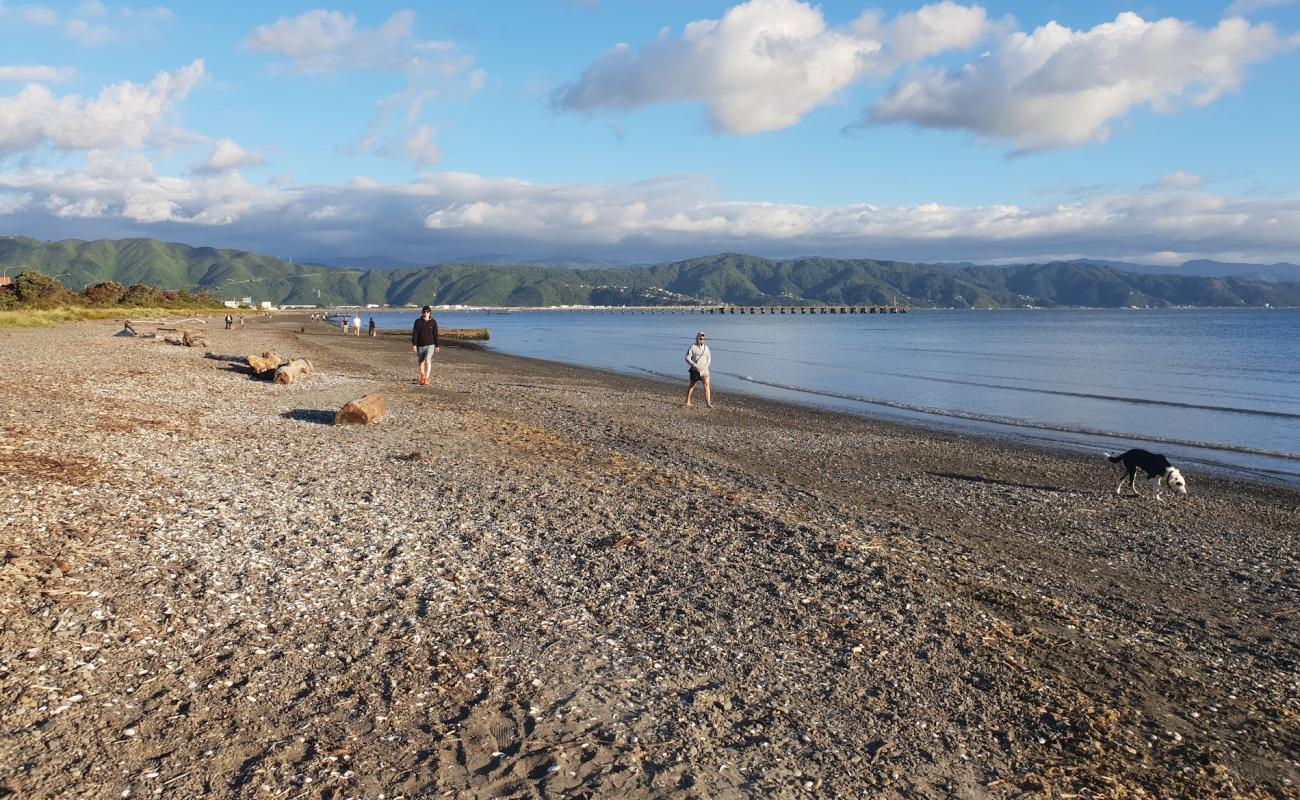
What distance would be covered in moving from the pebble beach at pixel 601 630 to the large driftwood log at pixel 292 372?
9.64 m

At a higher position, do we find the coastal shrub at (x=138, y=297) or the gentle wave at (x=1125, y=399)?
the coastal shrub at (x=138, y=297)

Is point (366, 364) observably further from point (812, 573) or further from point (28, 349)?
point (812, 573)

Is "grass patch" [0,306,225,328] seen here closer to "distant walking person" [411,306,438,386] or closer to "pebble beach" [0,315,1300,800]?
"distant walking person" [411,306,438,386]

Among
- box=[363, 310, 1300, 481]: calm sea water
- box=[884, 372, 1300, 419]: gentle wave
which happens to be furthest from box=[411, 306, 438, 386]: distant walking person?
box=[884, 372, 1300, 419]: gentle wave

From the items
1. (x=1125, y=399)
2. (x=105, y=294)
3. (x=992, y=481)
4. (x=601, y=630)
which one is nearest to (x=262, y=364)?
(x=992, y=481)

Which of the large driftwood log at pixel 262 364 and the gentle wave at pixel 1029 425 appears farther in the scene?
the large driftwood log at pixel 262 364

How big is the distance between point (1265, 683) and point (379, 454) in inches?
517

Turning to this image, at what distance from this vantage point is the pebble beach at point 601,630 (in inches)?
206

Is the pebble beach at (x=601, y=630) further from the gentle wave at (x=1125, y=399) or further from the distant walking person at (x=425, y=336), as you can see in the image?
the gentle wave at (x=1125, y=399)

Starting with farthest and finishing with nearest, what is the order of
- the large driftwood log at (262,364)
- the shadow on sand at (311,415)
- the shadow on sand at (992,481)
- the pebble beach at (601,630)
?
the large driftwood log at (262,364) → the shadow on sand at (311,415) → the shadow on sand at (992,481) → the pebble beach at (601,630)

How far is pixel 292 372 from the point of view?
25.7 metres

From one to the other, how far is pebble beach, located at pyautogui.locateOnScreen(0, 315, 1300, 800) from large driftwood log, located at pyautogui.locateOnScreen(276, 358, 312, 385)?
9.64 metres

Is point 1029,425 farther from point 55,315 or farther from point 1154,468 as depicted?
point 55,315

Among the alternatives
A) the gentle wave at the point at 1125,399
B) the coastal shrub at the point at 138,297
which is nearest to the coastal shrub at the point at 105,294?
the coastal shrub at the point at 138,297
